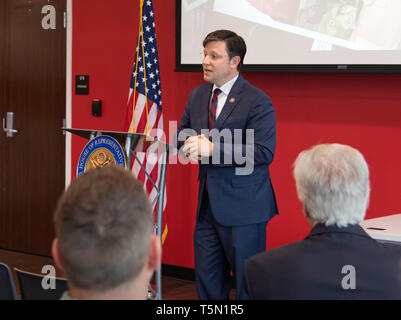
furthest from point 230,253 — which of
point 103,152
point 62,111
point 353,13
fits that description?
point 62,111

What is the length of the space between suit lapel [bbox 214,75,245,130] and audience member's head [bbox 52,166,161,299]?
93.5 inches

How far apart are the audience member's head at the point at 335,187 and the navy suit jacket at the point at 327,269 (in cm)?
5

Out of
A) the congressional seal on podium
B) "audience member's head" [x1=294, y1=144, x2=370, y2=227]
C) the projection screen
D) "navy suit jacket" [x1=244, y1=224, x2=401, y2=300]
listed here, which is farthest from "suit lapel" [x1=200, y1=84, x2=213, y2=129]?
"navy suit jacket" [x1=244, y1=224, x2=401, y2=300]

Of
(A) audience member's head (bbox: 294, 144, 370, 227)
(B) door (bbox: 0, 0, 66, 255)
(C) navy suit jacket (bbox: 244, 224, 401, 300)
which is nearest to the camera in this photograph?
(C) navy suit jacket (bbox: 244, 224, 401, 300)

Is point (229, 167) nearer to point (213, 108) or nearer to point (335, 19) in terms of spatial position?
point (213, 108)

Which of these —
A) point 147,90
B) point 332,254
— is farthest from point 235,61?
point 332,254

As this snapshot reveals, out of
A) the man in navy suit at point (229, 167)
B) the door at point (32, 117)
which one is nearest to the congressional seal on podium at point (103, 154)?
the man in navy suit at point (229, 167)

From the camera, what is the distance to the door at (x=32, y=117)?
228 inches

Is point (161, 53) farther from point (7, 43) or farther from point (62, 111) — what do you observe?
point (7, 43)

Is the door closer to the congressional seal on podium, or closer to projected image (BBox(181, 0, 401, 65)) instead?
projected image (BBox(181, 0, 401, 65))

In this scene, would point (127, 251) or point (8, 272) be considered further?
point (8, 272)

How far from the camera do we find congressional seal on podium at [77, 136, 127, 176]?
3246 mm
